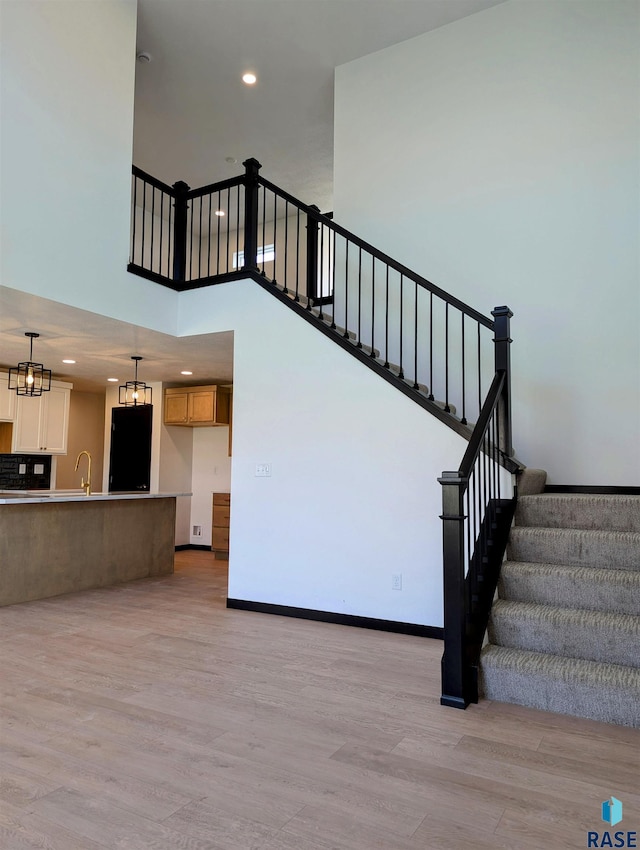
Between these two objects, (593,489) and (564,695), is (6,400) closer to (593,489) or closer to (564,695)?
(593,489)

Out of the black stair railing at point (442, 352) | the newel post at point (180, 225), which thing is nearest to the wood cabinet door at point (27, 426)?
the black stair railing at point (442, 352)

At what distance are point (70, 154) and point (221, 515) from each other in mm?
5068

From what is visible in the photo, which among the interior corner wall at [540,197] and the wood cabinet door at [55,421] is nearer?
the interior corner wall at [540,197]

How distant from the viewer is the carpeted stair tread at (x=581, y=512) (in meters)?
3.51

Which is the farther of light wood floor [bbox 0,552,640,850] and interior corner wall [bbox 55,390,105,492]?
interior corner wall [bbox 55,390,105,492]

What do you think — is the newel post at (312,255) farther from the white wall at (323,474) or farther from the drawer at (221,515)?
the drawer at (221,515)

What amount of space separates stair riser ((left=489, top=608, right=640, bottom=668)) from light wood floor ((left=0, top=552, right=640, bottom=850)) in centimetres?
37

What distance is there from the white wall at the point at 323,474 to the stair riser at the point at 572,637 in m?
1.02

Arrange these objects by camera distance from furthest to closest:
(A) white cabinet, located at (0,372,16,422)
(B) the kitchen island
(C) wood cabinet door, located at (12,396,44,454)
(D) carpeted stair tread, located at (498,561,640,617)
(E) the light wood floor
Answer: (C) wood cabinet door, located at (12,396,44,454) → (A) white cabinet, located at (0,372,16,422) → (B) the kitchen island → (D) carpeted stair tread, located at (498,561,640,617) → (E) the light wood floor

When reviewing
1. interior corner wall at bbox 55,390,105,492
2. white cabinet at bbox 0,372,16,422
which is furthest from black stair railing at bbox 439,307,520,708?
interior corner wall at bbox 55,390,105,492

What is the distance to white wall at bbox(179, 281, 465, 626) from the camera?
4.21 meters

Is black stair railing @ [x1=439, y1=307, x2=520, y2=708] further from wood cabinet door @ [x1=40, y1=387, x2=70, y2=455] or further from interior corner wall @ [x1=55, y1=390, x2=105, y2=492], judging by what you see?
interior corner wall @ [x1=55, y1=390, x2=105, y2=492]

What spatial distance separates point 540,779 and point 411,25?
20.2 feet

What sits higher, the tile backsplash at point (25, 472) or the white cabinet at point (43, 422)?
the white cabinet at point (43, 422)
